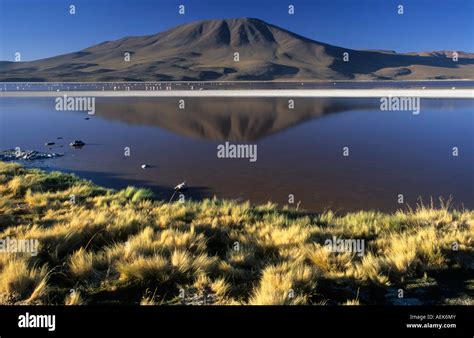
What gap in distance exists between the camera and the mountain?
10400 centimetres

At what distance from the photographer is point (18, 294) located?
3.53 meters

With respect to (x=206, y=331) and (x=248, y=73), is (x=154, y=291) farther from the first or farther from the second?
(x=248, y=73)

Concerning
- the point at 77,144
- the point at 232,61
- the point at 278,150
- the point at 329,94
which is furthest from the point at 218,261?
the point at 232,61

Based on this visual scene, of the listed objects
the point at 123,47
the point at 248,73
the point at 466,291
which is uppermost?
the point at 123,47

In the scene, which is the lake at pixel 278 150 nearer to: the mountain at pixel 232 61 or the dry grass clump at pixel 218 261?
the dry grass clump at pixel 218 261

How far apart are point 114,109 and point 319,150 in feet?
54.2

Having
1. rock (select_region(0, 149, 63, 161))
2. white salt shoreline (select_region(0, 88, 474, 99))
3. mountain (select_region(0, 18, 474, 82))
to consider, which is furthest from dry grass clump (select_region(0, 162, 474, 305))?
mountain (select_region(0, 18, 474, 82))

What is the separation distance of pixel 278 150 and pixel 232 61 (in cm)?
11008

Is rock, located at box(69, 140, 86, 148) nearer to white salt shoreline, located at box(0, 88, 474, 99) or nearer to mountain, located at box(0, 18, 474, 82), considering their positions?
white salt shoreline, located at box(0, 88, 474, 99)

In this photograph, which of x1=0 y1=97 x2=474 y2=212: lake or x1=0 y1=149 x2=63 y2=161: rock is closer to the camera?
x1=0 y1=97 x2=474 y2=212: lake

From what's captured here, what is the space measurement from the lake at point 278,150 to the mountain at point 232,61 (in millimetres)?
69977

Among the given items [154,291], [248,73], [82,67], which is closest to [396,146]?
[154,291]

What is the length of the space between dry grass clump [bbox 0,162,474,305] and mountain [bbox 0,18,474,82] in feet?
285

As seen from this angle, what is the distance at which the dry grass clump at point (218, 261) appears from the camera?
3.64m
